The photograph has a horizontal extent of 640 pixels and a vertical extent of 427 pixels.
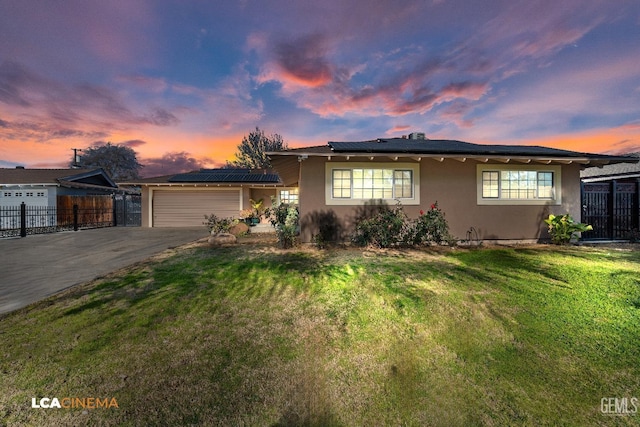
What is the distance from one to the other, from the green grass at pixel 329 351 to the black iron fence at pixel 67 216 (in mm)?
13256

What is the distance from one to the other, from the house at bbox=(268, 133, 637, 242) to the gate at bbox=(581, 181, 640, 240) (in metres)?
1.23

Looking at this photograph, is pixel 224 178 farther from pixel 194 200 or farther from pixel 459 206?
pixel 459 206

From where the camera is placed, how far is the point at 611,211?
9.09 metres

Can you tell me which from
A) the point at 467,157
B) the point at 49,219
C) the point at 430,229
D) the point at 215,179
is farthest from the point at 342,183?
the point at 49,219

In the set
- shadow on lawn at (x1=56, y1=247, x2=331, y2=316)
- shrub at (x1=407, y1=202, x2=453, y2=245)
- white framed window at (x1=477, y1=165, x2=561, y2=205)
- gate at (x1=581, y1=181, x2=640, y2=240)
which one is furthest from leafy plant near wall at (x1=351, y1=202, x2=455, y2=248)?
gate at (x1=581, y1=181, x2=640, y2=240)

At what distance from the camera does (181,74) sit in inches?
504

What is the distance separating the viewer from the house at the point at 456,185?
7.86 m

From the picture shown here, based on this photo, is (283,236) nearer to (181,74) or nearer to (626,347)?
(626,347)

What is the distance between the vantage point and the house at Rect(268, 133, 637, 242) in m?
7.86

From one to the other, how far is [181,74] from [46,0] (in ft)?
15.8

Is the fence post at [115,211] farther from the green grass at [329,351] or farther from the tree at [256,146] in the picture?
the tree at [256,146]

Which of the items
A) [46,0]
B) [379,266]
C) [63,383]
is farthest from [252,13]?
[63,383]

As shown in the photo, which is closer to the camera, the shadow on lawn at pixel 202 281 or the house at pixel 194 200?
the shadow on lawn at pixel 202 281

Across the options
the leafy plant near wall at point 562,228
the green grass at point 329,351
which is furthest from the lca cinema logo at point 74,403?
the leafy plant near wall at point 562,228
